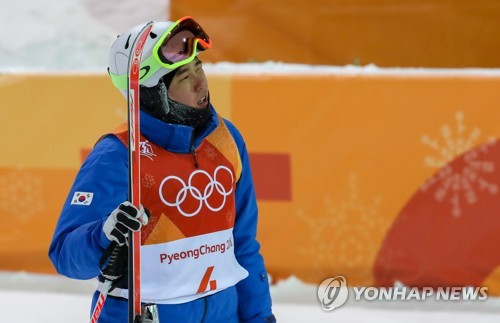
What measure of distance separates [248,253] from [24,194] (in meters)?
2.49

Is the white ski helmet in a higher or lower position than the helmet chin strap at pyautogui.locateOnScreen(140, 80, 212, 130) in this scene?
higher

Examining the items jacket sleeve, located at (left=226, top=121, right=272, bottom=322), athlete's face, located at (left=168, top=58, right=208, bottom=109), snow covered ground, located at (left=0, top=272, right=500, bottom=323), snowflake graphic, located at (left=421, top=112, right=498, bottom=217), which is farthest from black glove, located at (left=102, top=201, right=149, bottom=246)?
snowflake graphic, located at (left=421, top=112, right=498, bottom=217)

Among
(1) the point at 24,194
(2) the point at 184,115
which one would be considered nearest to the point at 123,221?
(2) the point at 184,115

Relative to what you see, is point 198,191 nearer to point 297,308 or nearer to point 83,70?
point 297,308

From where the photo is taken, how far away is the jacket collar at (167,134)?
2.02 metres

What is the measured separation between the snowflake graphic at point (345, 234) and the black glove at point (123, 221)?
2482 mm

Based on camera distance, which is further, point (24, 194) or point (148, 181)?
point (24, 194)

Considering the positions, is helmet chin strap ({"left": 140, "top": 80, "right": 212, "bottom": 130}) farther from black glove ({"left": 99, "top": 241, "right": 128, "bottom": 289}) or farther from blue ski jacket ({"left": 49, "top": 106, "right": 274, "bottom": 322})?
black glove ({"left": 99, "top": 241, "right": 128, "bottom": 289})

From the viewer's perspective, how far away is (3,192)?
446cm

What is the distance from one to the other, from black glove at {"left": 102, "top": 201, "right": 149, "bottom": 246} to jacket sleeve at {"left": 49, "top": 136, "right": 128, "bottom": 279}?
5 cm

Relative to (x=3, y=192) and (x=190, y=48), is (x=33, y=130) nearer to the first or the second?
(x=3, y=192)

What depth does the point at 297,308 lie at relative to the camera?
4090 millimetres

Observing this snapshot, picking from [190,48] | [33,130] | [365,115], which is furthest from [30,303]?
[190,48]

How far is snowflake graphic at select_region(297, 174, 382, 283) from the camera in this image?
4152mm
